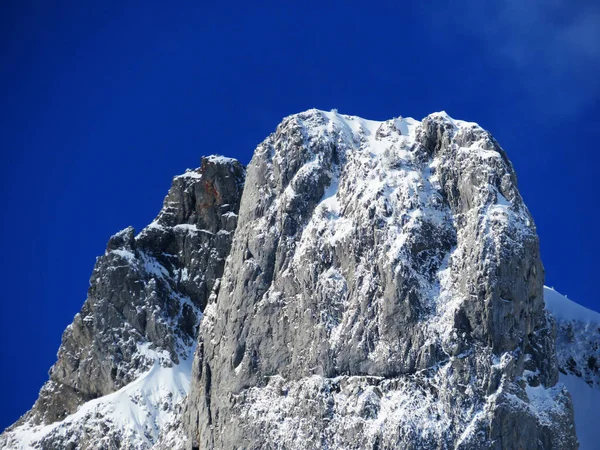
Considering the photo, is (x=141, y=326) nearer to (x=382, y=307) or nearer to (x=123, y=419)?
(x=123, y=419)

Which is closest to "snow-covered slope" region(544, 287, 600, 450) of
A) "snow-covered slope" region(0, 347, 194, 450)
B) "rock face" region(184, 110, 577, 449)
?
"rock face" region(184, 110, 577, 449)

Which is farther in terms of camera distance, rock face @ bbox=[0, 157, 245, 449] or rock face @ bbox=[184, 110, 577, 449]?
rock face @ bbox=[0, 157, 245, 449]

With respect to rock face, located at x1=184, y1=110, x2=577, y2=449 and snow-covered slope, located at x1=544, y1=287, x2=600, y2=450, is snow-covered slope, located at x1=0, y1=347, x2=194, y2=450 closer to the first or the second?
rock face, located at x1=184, y1=110, x2=577, y2=449

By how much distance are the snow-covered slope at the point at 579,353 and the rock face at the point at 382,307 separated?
30538mm

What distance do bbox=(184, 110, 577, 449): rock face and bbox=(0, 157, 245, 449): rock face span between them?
69.1ft

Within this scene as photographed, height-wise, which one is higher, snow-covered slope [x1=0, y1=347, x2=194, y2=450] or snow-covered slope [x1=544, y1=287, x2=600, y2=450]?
snow-covered slope [x1=544, y1=287, x2=600, y2=450]

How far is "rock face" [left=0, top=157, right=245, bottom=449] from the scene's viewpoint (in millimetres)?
141125

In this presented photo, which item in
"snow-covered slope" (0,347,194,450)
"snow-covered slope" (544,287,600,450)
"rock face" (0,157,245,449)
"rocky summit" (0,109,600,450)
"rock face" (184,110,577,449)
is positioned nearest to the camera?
"rock face" (184,110,577,449)

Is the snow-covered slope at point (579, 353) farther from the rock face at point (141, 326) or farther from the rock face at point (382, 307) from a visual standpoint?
the rock face at point (141, 326)

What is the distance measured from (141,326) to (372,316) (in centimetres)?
4555

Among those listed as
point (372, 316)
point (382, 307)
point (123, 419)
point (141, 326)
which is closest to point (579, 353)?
point (382, 307)

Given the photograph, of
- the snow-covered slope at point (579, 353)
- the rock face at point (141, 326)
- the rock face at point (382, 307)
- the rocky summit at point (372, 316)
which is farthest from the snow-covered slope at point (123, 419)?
the snow-covered slope at point (579, 353)

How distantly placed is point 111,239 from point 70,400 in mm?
20735

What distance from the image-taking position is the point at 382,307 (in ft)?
369
